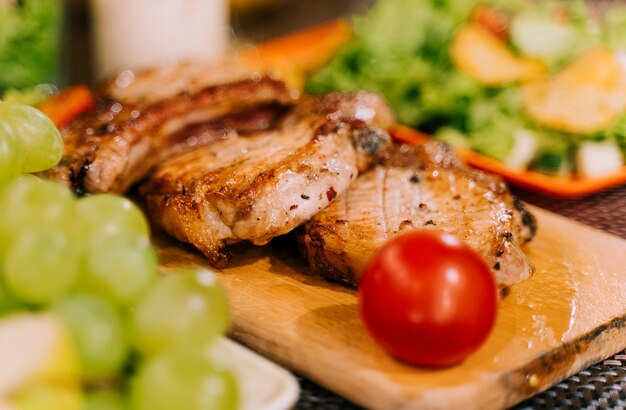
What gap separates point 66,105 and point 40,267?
1.78m

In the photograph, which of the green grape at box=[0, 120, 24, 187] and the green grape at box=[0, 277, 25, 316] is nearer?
the green grape at box=[0, 277, 25, 316]

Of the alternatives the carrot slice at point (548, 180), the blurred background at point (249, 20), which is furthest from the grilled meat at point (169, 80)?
the blurred background at point (249, 20)

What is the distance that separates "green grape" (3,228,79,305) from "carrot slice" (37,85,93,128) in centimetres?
151

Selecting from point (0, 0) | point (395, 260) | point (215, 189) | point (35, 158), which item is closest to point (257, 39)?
point (0, 0)

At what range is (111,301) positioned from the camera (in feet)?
4.09

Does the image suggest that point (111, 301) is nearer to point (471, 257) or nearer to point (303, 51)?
point (471, 257)

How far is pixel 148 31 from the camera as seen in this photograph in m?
3.38

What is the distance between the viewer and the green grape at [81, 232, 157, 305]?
124 cm

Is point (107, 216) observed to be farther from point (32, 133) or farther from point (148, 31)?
point (148, 31)

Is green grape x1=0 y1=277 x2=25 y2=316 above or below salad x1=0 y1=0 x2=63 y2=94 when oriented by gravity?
below

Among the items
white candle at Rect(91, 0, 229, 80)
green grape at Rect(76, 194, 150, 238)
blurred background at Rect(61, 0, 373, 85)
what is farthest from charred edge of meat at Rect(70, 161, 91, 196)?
blurred background at Rect(61, 0, 373, 85)

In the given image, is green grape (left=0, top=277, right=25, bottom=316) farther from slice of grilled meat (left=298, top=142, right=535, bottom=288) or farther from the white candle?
the white candle

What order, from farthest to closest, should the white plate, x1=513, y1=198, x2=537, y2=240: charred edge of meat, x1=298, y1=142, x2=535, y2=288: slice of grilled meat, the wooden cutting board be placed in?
1. x1=513, y1=198, x2=537, y2=240: charred edge of meat
2. x1=298, y1=142, x2=535, y2=288: slice of grilled meat
3. the wooden cutting board
4. the white plate

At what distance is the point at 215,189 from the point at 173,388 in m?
0.87
